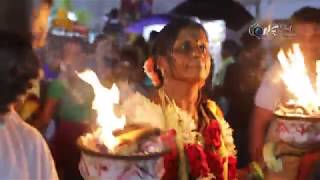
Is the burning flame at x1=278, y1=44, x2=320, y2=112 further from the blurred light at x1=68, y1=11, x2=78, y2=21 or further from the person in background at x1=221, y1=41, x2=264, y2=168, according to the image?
the blurred light at x1=68, y1=11, x2=78, y2=21

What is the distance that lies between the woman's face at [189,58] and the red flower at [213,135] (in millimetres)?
82

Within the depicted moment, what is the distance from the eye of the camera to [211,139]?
108 centimetres

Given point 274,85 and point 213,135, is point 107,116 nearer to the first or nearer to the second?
point 213,135

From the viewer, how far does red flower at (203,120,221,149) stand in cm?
108

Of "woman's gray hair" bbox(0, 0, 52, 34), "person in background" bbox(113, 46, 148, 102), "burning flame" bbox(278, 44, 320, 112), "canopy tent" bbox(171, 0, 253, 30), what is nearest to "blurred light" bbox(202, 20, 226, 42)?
"canopy tent" bbox(171, 0, 253, 30)

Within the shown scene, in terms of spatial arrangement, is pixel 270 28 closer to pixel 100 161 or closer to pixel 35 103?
pixel 35 103

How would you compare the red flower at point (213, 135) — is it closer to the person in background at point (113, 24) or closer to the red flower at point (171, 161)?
the red flower at point (171, 161)

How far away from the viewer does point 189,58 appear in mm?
1076

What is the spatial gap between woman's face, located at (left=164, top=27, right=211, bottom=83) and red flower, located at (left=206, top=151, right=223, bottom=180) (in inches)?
5.0

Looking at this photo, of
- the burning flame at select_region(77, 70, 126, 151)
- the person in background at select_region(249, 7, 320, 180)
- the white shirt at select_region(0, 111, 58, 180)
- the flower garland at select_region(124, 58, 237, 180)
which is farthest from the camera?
the person in background at select_region(249, 7, 320, 180)

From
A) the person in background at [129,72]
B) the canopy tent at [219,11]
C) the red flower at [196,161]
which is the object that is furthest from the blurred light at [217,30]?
the red flower at [196,161]

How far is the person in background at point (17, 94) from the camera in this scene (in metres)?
0.62

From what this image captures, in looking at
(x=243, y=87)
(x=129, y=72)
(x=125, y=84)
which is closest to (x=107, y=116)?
(x=125, y=84)

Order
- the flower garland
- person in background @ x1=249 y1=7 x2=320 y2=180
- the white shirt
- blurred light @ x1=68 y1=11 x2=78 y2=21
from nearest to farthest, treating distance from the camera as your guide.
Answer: the white shirt < the flower garland < person in background @ x1=249 y1=7 x2=320 y2=180 < blurred light @ x1=68 y1=11 x2=78 y2=21
